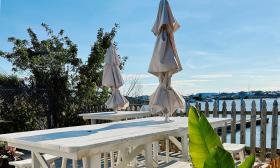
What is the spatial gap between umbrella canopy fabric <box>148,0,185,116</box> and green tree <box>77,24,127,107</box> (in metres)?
6.91

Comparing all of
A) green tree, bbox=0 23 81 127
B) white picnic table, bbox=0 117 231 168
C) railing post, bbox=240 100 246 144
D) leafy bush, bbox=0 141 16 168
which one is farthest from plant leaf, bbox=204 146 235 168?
green tree, bbox=0 23 81 127

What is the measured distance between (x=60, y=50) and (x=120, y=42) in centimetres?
234

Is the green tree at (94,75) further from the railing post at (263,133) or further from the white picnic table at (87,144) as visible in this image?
the white picnic table at (87,144)

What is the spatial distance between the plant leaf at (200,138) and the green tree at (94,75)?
32.8ft

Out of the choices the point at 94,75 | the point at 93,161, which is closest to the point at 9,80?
the point at 94,75

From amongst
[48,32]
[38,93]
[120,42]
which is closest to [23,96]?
[38,93]

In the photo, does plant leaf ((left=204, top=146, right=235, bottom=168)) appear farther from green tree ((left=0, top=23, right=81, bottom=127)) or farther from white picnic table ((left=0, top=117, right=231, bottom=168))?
green tree ((left=0, top=23, right=81, bottom=127))

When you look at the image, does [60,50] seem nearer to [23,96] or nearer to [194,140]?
[23,96]

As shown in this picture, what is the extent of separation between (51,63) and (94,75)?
1604 millimetres

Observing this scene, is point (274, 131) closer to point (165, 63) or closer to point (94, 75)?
point (165, 63)

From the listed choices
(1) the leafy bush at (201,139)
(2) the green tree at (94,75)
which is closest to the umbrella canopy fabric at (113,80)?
(2) the green tree at (94,75)

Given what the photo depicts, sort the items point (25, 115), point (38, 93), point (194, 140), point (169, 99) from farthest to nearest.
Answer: point (38, 93) → point (25, 115) → point (169, 99) → point (194, 140)

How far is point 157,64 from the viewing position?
4.46m

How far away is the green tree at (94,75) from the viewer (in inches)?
440
